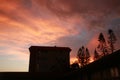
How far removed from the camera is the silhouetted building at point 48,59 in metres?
38.6

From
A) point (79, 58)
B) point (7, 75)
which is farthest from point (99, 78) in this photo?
point (79, 58)

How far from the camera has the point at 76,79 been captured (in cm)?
1858

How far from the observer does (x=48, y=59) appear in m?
39.2

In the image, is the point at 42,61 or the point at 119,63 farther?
the point at 42,61

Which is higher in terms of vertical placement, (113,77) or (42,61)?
(42,61)

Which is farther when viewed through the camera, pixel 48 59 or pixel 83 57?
pixel 83 57

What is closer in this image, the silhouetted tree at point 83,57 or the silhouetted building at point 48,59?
the silhouetted building at point 48,59

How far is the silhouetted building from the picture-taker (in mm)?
38594

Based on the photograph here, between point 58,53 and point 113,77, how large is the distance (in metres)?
29.2

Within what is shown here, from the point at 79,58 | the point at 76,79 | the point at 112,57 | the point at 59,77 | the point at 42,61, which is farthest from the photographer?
the point at 79,58

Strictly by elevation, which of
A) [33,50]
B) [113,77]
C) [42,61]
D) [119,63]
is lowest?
[113,77]

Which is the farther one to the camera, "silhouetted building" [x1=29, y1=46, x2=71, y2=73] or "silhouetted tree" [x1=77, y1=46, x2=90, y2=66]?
"silhouetted tree" [x1=77, y1=46, x2=90, y2=66]

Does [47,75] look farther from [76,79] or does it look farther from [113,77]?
[113,77]

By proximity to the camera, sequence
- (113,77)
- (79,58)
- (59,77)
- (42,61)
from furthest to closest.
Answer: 1. (79,58)
2. (42,61)
3. (59,77)
4. (113,77)
